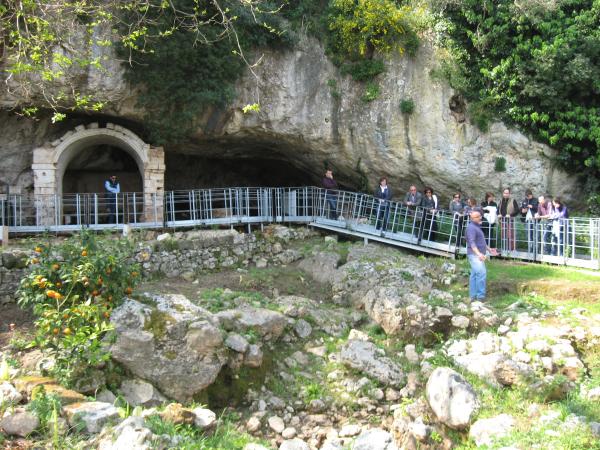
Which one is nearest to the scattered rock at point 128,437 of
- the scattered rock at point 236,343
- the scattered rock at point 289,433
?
the scattered rock at point 289,433

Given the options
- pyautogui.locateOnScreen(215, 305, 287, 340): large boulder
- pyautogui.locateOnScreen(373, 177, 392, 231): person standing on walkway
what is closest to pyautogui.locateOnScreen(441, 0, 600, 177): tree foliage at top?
pyautogui.locateOnScreen(373, 177, 392, 231): person standing on walkway

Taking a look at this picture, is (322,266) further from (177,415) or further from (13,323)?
(177,415)

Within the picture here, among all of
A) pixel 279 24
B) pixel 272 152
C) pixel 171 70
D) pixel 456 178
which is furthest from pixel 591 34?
pixel 171 70

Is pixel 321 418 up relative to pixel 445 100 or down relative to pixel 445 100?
down

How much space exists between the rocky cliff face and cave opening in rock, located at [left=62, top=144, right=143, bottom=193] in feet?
7.57

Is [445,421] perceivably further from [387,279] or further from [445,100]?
[445,100]

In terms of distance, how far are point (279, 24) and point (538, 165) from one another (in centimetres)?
801

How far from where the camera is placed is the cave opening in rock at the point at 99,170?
53.8ft

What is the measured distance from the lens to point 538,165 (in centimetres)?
1370

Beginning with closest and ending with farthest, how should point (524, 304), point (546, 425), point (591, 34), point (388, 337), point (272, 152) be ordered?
point (546, 425) → point (388, 337) → point (524, 304) → point (591, 34) → point (272, 152)

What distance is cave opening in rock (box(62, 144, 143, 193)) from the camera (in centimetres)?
1639

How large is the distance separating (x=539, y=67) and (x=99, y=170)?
13.7 metres

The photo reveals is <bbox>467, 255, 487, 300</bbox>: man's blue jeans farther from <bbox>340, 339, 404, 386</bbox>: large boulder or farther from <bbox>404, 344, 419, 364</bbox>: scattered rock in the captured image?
<bbox>340, 339, 404, 386</bbox>: large boulder

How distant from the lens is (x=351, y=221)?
1375 centimetres
